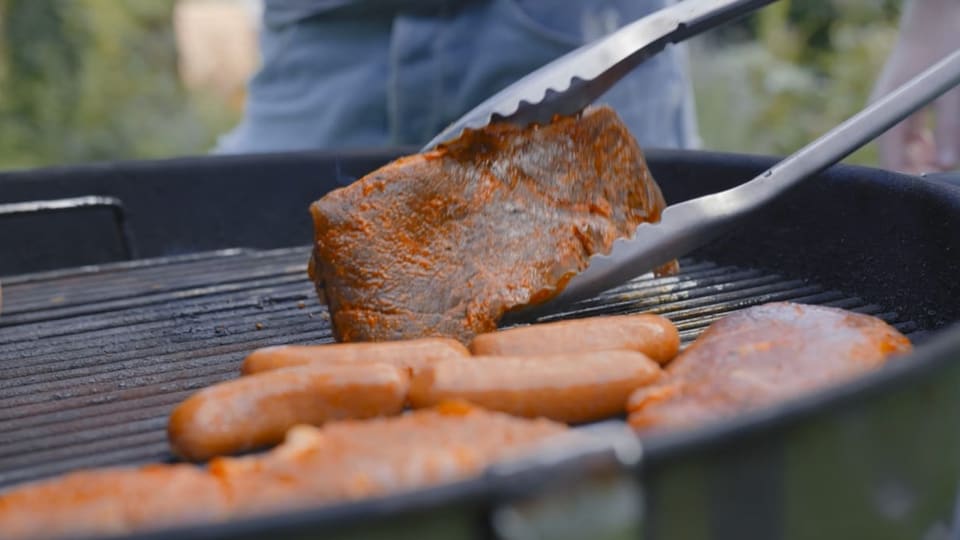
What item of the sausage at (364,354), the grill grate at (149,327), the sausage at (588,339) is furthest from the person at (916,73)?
the sausage at (364,354)

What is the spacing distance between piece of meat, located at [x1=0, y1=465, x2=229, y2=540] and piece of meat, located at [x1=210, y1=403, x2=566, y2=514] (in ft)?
0.14

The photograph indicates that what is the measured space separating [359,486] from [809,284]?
1569 mm

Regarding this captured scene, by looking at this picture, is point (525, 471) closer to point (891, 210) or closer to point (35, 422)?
point (35, 422)

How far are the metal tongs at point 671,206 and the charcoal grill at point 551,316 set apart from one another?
0.72 ft

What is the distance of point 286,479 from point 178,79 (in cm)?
951

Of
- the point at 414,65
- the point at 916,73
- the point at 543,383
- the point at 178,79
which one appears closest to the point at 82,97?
the point at 178,79

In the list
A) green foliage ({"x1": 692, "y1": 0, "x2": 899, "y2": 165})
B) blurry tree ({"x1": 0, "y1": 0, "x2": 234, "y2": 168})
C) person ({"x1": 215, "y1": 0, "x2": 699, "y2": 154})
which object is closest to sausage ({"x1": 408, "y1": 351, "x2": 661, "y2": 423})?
person ({"x1": 215, "y1": 0, "x2": 699, "y2": 154})

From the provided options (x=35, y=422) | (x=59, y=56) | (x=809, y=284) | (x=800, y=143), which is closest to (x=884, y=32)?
(x=800, y=143)

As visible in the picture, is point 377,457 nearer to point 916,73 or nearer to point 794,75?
point 916,73

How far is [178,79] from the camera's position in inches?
397

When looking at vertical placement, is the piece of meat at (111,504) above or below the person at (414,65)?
below

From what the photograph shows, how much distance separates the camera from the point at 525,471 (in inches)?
37.6

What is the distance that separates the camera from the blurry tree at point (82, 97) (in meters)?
8.69

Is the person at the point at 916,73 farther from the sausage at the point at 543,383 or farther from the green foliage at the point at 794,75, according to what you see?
the green foliage at the point at 794,75
